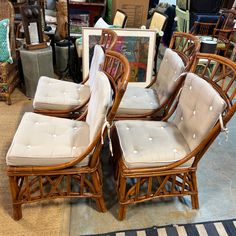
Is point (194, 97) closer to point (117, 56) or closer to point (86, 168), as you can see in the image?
point (117, 56)

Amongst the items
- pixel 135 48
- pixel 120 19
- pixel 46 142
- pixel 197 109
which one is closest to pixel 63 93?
pixel 46 142

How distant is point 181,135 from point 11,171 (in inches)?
40.4

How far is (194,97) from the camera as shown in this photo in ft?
5.00

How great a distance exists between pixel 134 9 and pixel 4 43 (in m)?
1.86

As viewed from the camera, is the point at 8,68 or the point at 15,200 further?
the point at 8,68

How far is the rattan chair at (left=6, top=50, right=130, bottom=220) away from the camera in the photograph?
4.39 feet

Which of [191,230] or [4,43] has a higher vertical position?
[4,43]

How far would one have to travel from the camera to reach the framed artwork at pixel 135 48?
286 cm

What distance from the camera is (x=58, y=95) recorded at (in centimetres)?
207

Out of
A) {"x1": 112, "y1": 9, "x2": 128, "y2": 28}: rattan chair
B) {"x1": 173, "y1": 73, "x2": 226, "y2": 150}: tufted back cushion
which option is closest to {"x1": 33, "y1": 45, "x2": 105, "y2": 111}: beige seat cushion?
{"x1": 173, "y1": 73, "x2": 226, "y2": 150}: tufted back cushion

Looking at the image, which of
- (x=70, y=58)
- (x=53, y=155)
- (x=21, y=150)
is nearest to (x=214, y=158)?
(x=53, y=155)

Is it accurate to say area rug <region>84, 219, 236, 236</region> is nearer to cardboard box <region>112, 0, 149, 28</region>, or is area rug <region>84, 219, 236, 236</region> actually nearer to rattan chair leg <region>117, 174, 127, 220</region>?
rattan chair leg <region>117, 174, 127, 220</region>

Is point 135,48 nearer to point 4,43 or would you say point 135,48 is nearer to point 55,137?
point 4,43

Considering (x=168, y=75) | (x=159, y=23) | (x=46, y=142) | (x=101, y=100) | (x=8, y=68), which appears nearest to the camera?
(x=101, y=100)
